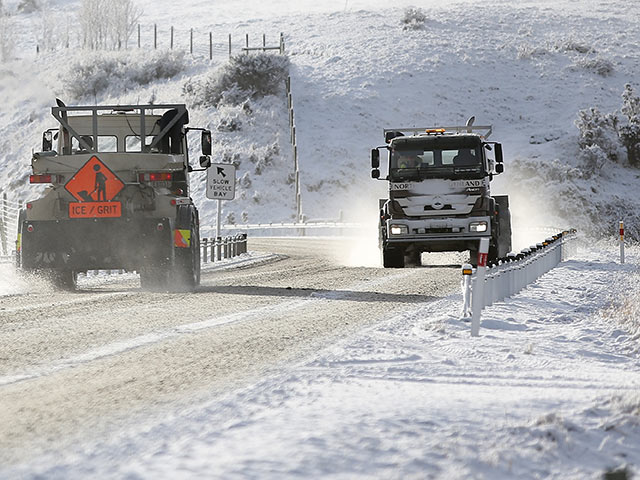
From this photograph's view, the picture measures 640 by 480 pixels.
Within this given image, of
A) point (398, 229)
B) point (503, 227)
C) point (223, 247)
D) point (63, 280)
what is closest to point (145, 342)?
point (63, 280)

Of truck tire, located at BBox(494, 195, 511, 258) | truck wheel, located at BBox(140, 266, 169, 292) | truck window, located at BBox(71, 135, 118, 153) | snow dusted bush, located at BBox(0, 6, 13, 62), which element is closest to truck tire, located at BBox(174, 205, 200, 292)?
truck wheel, located at BBox(140, 266, 169, 292)

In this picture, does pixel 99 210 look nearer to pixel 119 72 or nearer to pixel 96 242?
pixel 96 242

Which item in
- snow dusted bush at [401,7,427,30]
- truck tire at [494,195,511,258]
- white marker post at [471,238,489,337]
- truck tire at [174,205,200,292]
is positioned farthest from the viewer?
snow dusted bush at [401,7,427,30]

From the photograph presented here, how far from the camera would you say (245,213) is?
61906 millimetres

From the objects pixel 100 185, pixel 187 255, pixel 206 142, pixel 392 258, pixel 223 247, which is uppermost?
pixel 206 142

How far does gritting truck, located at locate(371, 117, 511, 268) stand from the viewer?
62.0 feet

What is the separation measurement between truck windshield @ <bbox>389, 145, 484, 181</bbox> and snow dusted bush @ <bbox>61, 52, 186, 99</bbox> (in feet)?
232

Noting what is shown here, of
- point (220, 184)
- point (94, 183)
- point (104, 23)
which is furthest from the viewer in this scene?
point (104, 23)

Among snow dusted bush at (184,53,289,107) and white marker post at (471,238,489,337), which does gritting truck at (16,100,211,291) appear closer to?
white marker post at (471,238,489,337)

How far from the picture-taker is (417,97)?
7756cm

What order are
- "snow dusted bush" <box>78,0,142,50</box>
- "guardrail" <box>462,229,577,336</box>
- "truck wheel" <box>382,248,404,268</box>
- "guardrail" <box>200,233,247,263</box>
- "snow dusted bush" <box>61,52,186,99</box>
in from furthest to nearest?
"snow dusted bush" <box>78,0,142,50</box> < "snow dusted bush" <box>61,52,186,99</box> < "guardrail" <box>200,233,247,263</box> < "truck wheel" <box>382,248,404,268</box> < "guardrail" <box>462,229,577,336</box>

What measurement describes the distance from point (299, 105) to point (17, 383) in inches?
2751

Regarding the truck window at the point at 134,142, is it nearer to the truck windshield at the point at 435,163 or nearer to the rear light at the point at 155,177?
the rear light at the point at 155,177

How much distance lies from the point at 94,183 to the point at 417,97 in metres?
65.5
